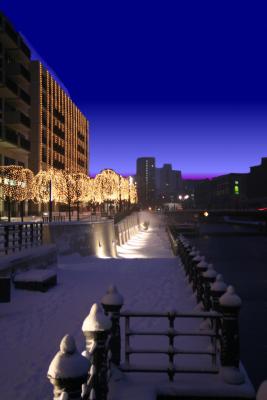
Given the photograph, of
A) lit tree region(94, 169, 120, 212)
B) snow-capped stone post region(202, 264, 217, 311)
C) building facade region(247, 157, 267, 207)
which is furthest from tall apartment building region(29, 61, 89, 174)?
building facade region(247, 157, 267, 207)

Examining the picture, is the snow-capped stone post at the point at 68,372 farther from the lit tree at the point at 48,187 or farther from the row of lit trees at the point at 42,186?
the lit tree at the point at 48,187

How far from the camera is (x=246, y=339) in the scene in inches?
581

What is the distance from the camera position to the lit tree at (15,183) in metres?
39.0

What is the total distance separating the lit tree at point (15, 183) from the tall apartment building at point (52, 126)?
22002mm

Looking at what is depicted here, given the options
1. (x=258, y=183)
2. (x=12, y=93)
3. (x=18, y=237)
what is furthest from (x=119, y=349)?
(x=258, y=183)

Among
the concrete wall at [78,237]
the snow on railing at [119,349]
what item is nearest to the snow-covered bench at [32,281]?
the snow on railing at [119,349]

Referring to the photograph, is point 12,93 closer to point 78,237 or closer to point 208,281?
point 78,237

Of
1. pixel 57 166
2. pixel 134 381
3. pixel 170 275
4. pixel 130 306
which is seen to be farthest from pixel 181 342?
pixel 57 166

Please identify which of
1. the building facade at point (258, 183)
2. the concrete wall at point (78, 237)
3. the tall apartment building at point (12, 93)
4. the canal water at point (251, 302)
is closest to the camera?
the canal water at point (251, 302)

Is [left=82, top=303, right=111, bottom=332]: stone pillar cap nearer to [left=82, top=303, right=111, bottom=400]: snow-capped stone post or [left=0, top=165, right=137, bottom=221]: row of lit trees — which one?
[left=82, top=303, right=111, bottom=400]: snow-capped stone post

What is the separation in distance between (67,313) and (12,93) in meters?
41.4

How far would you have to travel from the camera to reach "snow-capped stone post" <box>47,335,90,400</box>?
347 cm

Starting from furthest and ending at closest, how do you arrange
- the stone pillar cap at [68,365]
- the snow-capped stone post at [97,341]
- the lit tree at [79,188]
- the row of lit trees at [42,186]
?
1. the lit tree at [79,188]
2. the row of lit trees at [42,186]
3. the snow-capped stone post at [97,341]
4. the stone pillar cap at [68,365]

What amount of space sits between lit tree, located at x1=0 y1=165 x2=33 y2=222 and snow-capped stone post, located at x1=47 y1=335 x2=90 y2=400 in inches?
1402
